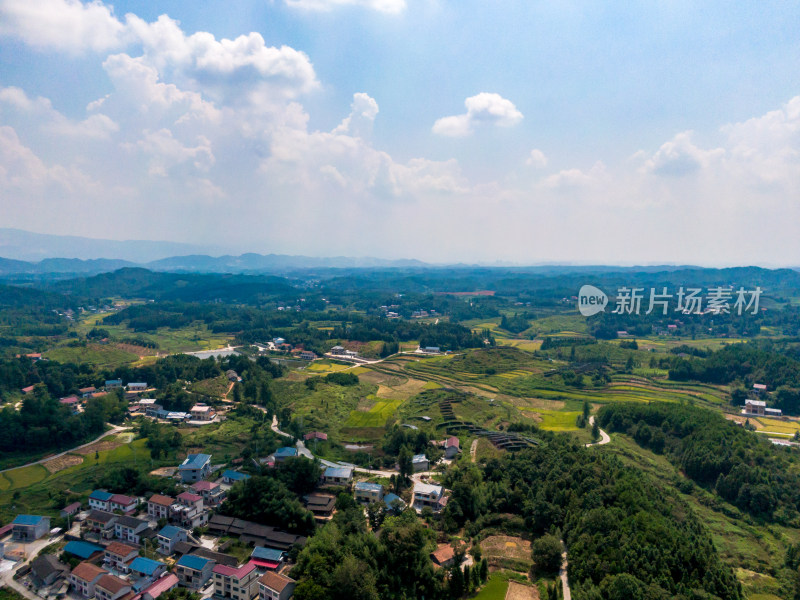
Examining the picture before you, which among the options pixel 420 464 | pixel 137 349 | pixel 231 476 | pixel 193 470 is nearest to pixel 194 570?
pixel 231 476

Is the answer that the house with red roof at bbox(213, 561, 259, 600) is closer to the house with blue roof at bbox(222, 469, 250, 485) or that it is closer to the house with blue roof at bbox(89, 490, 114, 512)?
the house with blue roof at bbox(222, 469, 250, 485)

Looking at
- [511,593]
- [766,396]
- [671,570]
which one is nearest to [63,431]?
[511,593]

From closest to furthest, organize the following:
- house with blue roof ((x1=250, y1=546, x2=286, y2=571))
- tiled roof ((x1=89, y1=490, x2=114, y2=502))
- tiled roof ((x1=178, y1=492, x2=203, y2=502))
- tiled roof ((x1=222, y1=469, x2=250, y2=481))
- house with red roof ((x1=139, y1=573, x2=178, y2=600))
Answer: house with red roof ((x1=139, y1=573, x2=178, y2=600)) → house with blue roof ((x1=250, y1=546, x2=286, y2=571)) → tiled roof ((x1=178, y1=492, x2=203, y2=502)) → tiled roof ((x1=89, y1=490, x2=114, y2=502)) → tiled roof ((x1=222, y1=469, x2=250, y2=481))

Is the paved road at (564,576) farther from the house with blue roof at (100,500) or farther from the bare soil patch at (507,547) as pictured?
the house with blue roof at (100,500)

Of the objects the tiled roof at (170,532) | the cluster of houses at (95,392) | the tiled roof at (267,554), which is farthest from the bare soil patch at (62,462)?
the tiled roof at (267,554)

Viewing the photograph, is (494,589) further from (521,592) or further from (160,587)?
(160,587)

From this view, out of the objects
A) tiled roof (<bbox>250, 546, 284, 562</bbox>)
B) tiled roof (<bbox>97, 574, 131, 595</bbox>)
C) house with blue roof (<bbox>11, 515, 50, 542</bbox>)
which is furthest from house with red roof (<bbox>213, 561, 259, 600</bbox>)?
house with blue roof (<bbox>11, 515, 50, 542</bbox>)

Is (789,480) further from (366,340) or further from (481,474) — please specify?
(366,340)

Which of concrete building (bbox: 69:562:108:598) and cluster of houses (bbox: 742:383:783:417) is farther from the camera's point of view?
cluster of houses (bbox: 742:383:783:417)
